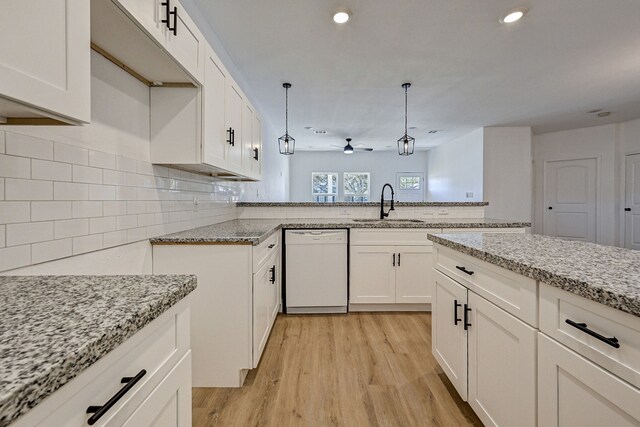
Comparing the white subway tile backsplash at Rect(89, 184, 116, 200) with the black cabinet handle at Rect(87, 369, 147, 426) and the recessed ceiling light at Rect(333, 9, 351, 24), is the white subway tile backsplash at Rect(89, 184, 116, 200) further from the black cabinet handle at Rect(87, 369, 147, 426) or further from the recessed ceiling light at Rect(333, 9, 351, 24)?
Answer: the recessed ceiling light at Rect(333, 9, 351, 24)

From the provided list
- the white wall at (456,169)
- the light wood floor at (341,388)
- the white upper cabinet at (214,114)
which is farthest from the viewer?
the white wall at (456,169)

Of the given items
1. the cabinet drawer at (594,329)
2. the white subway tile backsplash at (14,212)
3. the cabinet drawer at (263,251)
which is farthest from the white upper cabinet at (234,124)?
the cabinet drawer at (594,329)

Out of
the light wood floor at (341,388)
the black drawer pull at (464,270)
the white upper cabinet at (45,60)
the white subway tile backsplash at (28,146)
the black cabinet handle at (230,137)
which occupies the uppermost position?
the black cabinet handle at (230,137)

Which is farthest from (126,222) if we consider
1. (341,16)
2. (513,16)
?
(513,16)

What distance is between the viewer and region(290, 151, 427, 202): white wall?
27.3 feet

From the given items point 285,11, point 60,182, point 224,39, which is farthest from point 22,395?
point 224,39

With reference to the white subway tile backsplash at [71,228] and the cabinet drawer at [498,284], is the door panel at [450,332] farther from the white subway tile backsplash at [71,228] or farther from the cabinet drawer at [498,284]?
the white subway tile backsplash at [71,228]

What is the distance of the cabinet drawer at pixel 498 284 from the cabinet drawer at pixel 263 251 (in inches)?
42.4

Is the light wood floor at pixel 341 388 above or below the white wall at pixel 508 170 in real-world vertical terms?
below

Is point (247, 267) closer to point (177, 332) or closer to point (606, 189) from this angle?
point (177, 332)

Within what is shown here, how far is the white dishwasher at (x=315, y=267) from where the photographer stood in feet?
8.77

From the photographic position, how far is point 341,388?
1654mm

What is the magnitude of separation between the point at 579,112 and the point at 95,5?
20.0 ft

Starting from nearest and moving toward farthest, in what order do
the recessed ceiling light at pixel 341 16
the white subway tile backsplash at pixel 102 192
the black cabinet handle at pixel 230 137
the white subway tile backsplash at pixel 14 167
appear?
the white subway tile backsplash at pixel 14 167
the white subway tile backsplash at pixel 102 192
the black cabinet handle at pixel 230 137
the recessed ceiling light at pixel 341 16
